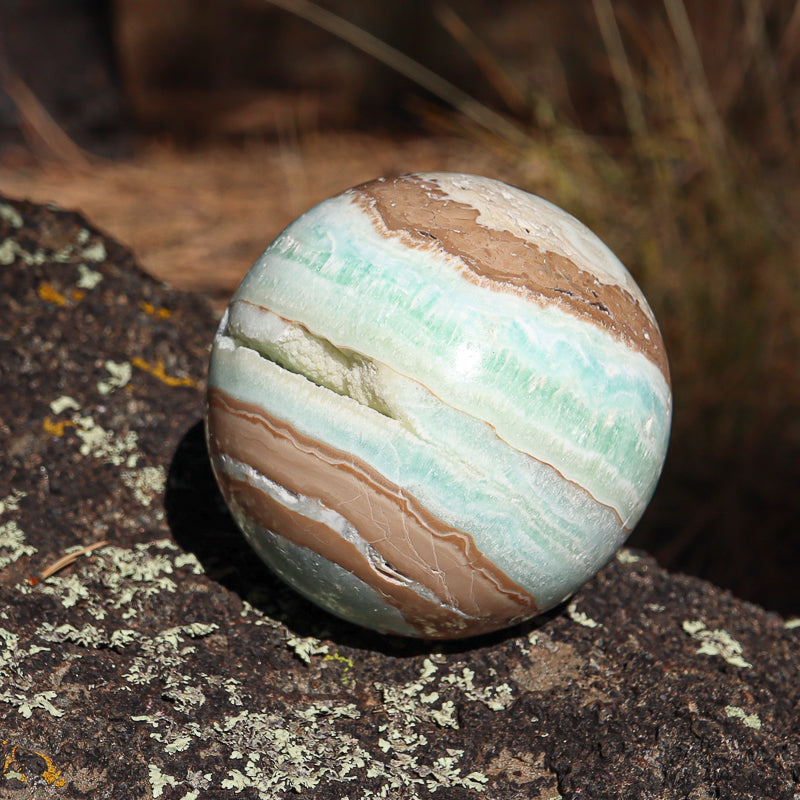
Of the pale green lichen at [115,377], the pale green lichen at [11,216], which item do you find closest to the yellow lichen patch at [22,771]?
the pale green lichen at [115,377]

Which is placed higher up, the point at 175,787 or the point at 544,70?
the point at 544,70

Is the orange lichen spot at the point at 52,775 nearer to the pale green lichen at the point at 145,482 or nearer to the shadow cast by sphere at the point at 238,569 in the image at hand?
the shadow cast by sphere at the point at 238,569

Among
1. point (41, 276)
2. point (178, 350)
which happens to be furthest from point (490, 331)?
point (41, 276)

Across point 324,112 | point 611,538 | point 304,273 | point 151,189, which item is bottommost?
point 151,189

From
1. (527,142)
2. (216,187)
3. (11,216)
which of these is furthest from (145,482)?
(216,187)

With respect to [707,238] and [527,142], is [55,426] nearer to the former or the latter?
[527,142]

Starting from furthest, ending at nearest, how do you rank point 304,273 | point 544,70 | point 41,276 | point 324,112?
1. point 324,112
2. point 544,70
3. point 41,276
4. point 304,273

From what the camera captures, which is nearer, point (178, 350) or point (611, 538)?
point (611, 538)

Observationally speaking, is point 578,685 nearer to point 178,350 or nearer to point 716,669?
point 716,669
